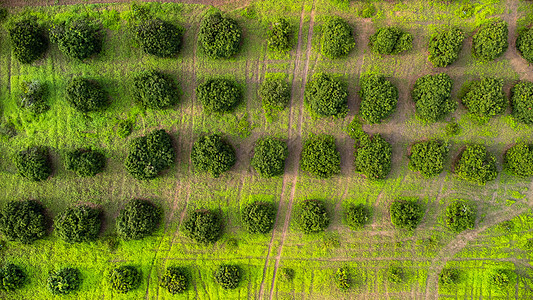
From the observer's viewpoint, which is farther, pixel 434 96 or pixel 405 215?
pixel 405 215

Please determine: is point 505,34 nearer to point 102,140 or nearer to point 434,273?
point 434,273

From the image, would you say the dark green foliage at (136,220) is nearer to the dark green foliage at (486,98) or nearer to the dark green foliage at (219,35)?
the dark green foliage at (219,35)

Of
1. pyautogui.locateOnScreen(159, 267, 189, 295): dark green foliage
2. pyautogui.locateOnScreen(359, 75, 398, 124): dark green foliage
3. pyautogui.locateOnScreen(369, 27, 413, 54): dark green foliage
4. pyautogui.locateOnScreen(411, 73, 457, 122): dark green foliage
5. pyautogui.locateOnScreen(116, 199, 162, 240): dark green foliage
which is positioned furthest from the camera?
pyautogui.locateOnScreen(159, 267, 189, 295): dark green foliage

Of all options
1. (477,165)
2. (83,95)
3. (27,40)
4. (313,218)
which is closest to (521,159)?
(477,165)

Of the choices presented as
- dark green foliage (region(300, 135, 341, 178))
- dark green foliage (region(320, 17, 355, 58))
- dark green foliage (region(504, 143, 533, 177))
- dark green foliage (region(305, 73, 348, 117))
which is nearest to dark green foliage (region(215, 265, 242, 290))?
dark green foliage (region(300, 135, 341, 178))

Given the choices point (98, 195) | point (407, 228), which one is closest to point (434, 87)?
point (407, 228)

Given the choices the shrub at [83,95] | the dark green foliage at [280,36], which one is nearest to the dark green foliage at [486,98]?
the dark green foliage at [280,36]

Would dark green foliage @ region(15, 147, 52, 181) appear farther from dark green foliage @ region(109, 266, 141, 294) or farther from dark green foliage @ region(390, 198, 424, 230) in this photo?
dark green foliage @ region(390, 198, 424, 230)

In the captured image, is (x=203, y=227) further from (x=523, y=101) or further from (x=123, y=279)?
(x=523, y=101)
